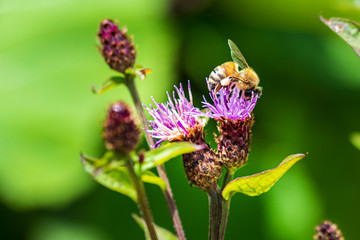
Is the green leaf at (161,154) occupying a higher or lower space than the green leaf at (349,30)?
lower

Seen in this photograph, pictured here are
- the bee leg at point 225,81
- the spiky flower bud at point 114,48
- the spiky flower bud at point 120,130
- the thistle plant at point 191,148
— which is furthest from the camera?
the bee leg at point 225,81

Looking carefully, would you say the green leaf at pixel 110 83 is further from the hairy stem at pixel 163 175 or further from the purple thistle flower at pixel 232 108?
the purple thistle flower at pixel 232 108

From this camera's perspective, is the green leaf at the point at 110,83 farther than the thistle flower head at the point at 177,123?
No

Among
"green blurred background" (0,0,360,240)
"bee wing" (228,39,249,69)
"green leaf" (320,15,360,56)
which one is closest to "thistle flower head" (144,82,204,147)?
"bee wing" (228,39,249,69)

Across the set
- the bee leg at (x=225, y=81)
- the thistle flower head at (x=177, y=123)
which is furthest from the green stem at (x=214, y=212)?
the bee leg at (x=225, y=81)

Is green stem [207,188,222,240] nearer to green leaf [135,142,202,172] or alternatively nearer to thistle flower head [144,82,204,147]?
thistle flower head [144,82,204,147]

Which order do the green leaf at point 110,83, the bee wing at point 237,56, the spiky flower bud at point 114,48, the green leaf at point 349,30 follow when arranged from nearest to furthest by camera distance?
the green leaf at point 349,30 < the green leaf at point 110,83 < the spiky flower bud at point 114,48 < the bee wing at point 237,56
